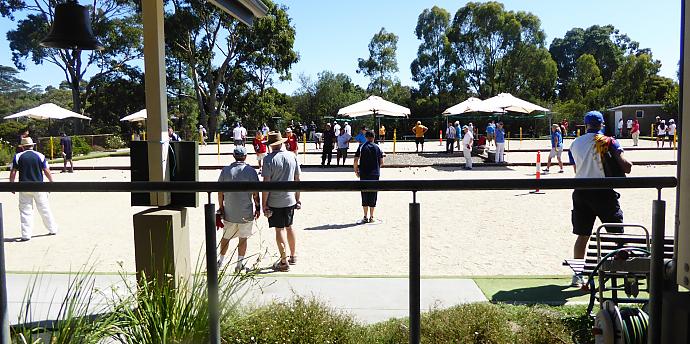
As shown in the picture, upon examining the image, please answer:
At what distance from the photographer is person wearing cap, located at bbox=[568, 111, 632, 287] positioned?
593 centimetres

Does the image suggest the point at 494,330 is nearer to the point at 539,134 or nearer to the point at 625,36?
the point at 539,134

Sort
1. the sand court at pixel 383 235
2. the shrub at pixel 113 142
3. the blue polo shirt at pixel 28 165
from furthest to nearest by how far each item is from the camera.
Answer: the shrub at pixel 113 142 < the blue polo shirt at pixel 28 165 < the sand court at pixel 383 235

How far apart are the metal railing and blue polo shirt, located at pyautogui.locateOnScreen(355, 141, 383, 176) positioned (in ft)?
26.8

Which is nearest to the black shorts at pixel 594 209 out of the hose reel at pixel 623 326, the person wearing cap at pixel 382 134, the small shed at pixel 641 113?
the hose reel at pixel 623 326

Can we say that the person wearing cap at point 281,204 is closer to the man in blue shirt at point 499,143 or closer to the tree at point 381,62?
the man in blue shirt at point 499,143

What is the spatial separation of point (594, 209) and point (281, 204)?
360cm

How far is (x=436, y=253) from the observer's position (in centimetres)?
835

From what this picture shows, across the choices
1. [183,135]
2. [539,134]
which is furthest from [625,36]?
[183,135]

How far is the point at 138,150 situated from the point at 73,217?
28.7ft

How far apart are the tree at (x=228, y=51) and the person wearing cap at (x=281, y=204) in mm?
44303

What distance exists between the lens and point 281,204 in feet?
24.3

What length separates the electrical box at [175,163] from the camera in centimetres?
462

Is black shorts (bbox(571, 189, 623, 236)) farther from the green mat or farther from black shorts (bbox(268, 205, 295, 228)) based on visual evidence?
black shorts (bbox(268, 205, 295, 228))

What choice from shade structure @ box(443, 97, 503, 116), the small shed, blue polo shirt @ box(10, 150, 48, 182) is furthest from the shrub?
the small shed
